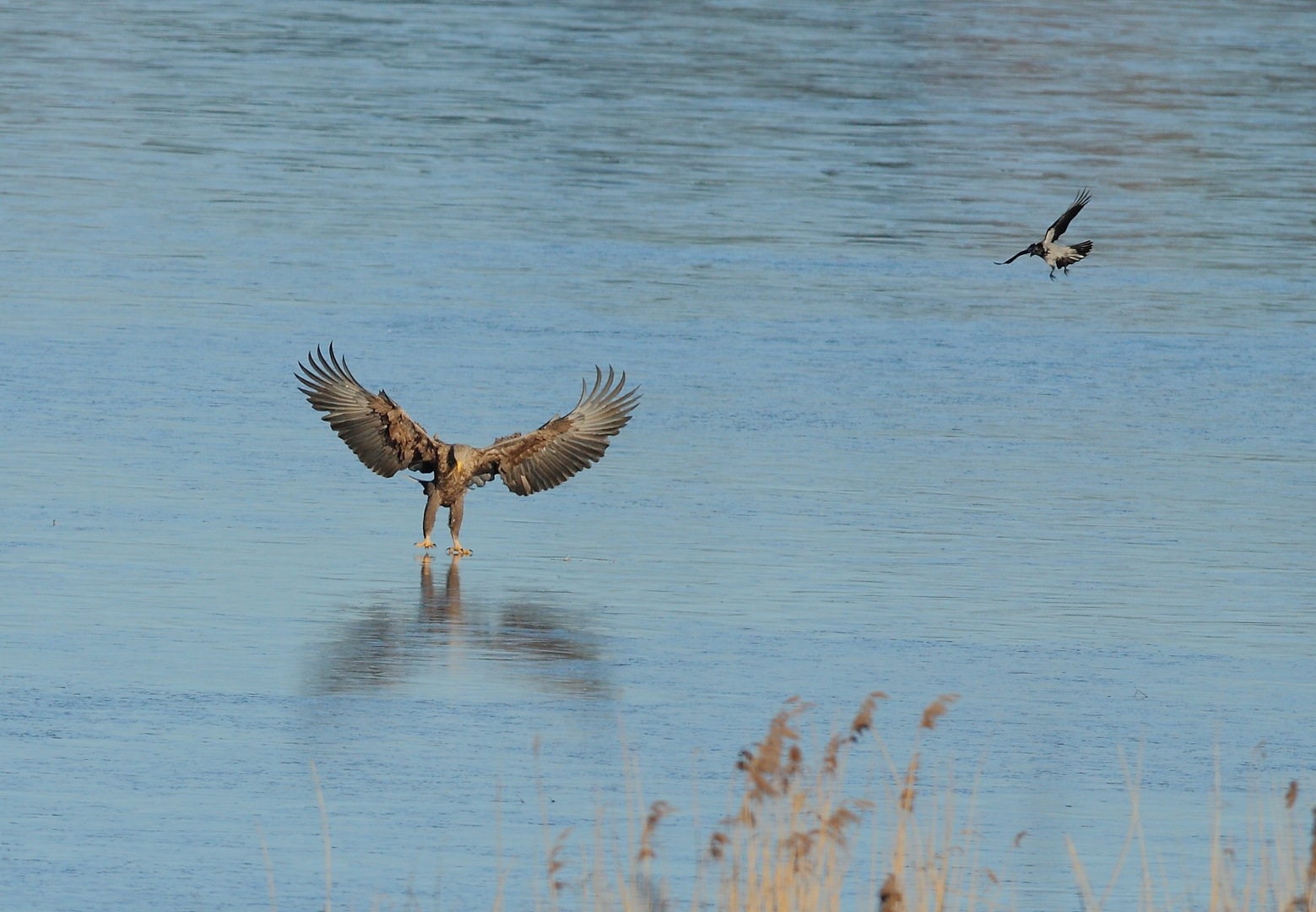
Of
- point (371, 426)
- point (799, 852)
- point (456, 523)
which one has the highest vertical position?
point (371, 426)

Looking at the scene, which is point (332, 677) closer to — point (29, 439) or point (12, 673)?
point (12, 673)

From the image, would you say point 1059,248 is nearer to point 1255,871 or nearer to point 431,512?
point 431,512

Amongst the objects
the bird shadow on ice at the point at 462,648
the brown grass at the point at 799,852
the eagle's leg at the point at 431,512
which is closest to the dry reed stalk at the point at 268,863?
the brown grass at the point at 799,852

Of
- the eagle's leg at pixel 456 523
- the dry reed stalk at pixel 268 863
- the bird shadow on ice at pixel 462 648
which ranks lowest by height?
the dry reed stalk at pixel 268 863

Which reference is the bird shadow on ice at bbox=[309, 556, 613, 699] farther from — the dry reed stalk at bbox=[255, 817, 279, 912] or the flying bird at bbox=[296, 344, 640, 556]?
the dry reed stalk at bbox=[255, 817, 279, 912]

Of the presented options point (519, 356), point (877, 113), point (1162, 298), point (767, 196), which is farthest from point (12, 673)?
point (877, 113)

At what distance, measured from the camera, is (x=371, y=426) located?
10594 millimetres

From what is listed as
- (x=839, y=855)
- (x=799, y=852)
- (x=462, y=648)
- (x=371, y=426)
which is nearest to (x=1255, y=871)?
(x=839, y=855)

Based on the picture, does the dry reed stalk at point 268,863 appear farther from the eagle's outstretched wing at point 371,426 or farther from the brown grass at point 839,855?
the eagle's outstretched wing at point 371,426

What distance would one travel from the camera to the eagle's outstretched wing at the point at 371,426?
10.5 m

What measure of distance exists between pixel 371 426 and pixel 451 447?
41cm

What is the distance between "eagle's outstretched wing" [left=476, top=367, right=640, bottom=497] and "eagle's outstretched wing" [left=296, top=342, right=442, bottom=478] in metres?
0.26

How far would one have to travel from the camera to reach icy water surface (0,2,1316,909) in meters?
7.27

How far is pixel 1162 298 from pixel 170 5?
73.2 ft
